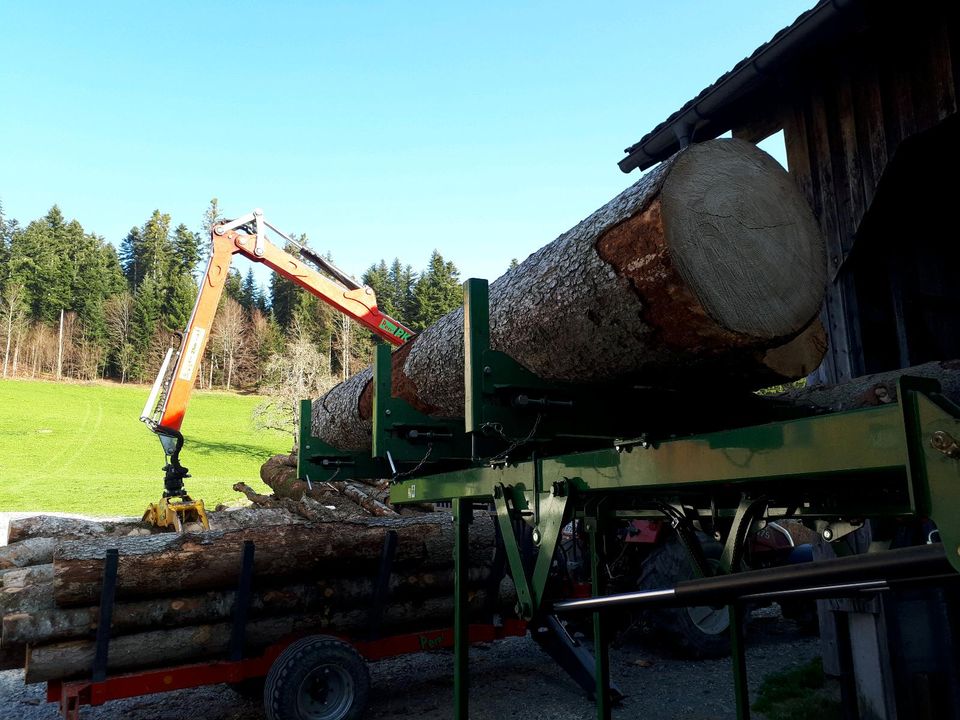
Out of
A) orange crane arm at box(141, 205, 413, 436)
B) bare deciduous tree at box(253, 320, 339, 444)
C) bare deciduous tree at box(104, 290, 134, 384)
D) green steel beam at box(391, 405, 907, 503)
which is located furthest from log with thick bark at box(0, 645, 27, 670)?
bare deciduous tree at box(104, 290, 134, 384)

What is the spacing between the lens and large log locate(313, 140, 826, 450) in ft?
7.93

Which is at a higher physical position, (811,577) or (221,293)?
(221,293)

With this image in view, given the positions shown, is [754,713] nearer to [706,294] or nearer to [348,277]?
[706,294]

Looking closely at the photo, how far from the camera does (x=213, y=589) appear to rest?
5.43 m

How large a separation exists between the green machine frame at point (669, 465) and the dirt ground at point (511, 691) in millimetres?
2617

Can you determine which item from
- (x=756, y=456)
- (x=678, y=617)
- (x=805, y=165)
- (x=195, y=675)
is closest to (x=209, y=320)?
(x=195, y=675)

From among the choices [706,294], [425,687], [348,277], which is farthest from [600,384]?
[348,277]

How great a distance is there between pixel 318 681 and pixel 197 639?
0.94m

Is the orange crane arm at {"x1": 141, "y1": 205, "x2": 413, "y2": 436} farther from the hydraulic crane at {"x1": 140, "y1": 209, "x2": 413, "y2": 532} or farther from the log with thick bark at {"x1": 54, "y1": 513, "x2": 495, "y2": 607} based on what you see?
the log with thick bark at {"x1": 54, "y1": 513, "x2": 495, "y2": 607}

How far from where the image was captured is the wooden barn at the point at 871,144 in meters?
4.62

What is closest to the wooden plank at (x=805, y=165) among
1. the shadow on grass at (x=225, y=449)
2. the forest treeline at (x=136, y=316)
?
the shadow on grass at (x=225, y=449)

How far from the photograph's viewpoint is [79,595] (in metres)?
4.95

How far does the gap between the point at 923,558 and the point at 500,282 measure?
2.44 metres

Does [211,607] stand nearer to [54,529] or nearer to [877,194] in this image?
[54,529]
